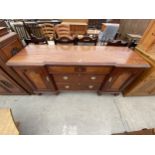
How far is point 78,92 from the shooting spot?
1.83m

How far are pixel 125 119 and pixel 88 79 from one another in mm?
911

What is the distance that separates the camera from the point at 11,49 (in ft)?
3.96

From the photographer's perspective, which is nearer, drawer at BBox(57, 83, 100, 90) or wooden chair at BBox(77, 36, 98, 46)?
drawer at BBox(57, 83, 100, 90)

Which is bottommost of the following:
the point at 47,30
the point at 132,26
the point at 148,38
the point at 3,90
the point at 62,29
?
the point at 3,90

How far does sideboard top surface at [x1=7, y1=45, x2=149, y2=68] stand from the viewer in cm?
110

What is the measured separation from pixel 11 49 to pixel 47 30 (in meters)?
2.34

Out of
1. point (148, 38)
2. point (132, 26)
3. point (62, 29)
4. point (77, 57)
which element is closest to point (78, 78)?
point (77, 57)

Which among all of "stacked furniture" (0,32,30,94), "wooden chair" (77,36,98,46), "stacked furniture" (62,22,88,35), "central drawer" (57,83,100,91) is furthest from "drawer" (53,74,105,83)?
"stacked furniture" (62,22,88,35)

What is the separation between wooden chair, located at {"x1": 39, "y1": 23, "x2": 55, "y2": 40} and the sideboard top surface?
199 cm

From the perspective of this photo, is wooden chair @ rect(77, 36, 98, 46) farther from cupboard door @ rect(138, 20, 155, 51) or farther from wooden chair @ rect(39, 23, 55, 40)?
Result: wooden chair @ rect(39, 23, 55, 40)

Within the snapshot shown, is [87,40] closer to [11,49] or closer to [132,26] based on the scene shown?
[11,49]

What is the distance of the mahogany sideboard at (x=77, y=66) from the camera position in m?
1.11

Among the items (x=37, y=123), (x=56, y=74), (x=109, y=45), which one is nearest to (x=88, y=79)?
(x=56, y=74)
